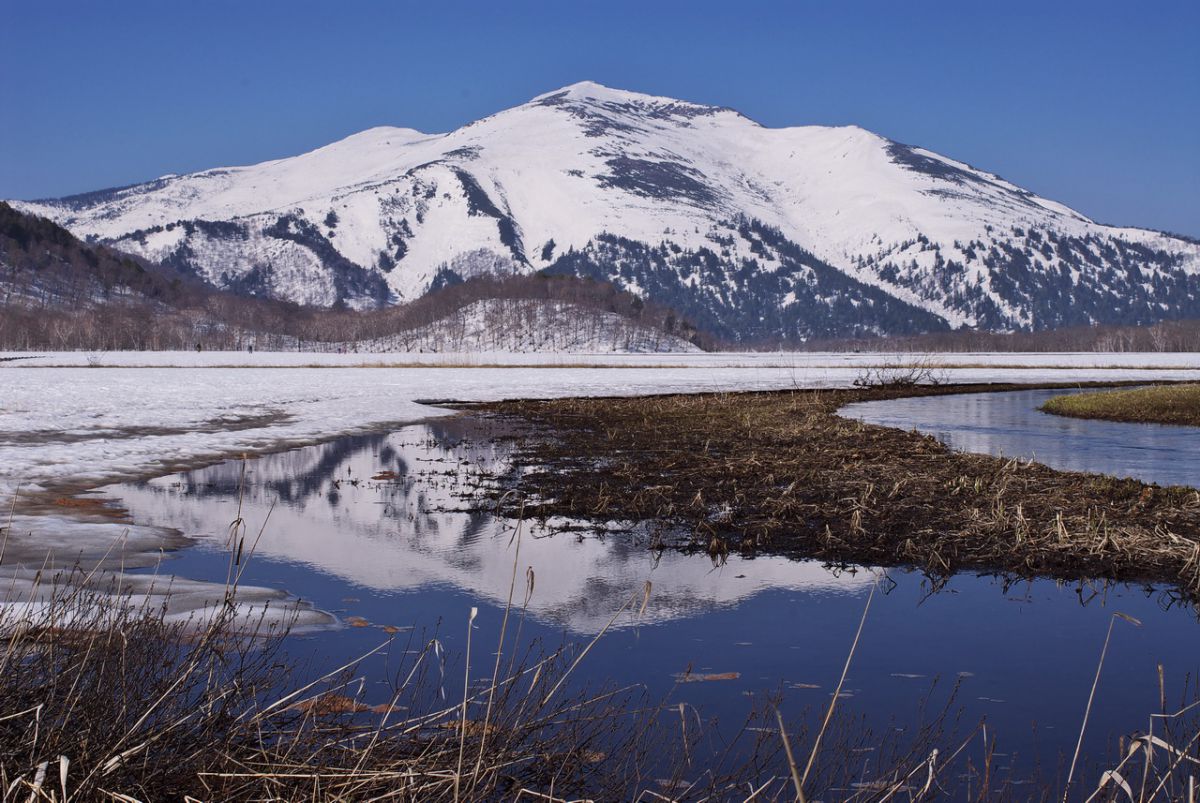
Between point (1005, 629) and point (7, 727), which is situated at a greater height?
point (7, 727)

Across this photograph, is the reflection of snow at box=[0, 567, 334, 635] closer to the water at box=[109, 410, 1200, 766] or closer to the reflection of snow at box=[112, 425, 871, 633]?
the water at box=[109, 410, 1200, 766]

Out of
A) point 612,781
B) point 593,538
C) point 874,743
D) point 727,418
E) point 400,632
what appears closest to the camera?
point 612,781

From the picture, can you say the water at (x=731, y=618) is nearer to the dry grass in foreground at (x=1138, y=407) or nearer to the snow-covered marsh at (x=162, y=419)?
the snow-covered marsh at (x=162, y=419)

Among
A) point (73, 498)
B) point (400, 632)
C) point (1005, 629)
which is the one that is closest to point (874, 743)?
point (1005, 629)

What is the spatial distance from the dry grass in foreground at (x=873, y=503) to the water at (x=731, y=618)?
0.87 metres

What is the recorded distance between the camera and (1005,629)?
31.3 feet

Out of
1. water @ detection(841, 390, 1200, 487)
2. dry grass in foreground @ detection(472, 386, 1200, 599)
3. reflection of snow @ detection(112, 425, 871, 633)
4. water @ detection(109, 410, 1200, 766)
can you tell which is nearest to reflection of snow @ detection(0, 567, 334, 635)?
water @ detection(109, 410, 1200, 766)

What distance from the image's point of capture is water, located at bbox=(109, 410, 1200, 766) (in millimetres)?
7730

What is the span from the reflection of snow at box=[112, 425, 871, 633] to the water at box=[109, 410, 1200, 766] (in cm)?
4

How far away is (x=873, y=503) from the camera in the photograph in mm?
15469

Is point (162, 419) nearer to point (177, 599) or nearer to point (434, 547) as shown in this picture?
point (434, 547)

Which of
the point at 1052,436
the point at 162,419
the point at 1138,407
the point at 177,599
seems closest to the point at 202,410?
the point at 162,419

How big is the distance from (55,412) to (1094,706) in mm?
32058

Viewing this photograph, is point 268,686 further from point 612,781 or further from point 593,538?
point 593,538
